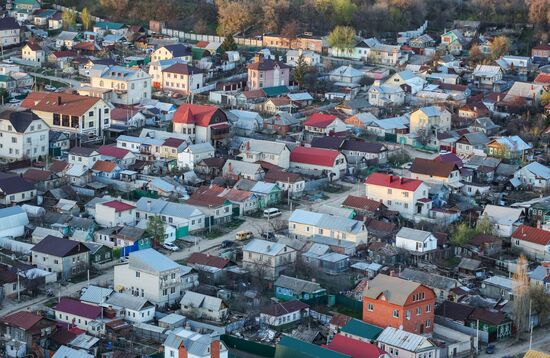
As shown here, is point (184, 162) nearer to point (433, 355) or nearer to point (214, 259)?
point (214, 259)

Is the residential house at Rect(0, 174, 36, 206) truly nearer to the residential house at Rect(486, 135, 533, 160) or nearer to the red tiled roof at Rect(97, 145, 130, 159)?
the red tiled roof at Rect(97, 145, 130, 159)

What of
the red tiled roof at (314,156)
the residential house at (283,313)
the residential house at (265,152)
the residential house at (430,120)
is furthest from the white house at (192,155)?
the residential house at (283,313)

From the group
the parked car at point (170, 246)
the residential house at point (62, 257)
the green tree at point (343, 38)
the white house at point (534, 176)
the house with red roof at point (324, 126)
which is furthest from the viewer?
the green tree at point (343, 38)

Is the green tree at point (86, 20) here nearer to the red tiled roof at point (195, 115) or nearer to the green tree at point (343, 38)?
the green tree at point (343, 38)

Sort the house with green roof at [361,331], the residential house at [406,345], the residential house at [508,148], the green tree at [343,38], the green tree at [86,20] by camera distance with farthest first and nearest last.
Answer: the green tree at [86,20] < the green tree at [343,38] < the residential house at [508,148] < the house with green roof at [361,331] < the residential house at [406,345]

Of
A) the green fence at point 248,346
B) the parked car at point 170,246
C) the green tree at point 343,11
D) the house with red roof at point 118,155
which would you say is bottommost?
the parked car at point 170,246

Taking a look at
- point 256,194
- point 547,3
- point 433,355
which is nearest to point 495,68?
point 547,3

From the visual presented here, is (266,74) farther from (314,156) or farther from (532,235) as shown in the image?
(532,235)
